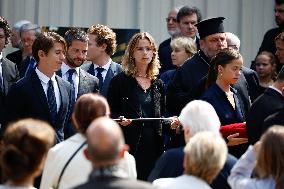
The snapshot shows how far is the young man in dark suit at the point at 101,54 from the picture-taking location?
29.0 feet

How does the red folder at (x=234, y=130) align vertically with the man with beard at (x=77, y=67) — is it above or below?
below

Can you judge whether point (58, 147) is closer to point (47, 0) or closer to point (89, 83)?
point (89, 83)

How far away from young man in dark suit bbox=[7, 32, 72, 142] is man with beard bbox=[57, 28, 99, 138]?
49cm

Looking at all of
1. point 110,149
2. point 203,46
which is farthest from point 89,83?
point 110,149

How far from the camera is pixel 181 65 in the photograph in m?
8.80

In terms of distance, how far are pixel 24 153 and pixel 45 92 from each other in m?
2.98

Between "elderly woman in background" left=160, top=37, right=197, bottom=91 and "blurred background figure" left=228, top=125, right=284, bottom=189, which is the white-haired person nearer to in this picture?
"blurred background figure" left=228, top=125, right=284, bottom=189

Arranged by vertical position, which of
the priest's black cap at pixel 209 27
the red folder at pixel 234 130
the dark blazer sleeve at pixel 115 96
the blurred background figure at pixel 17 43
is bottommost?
the red folder at pixel 234 130

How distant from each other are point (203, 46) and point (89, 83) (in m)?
1.25

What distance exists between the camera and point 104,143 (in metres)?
4.14

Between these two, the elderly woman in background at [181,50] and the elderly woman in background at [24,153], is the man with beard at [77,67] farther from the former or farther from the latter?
the elderly woman in background at [24,153]

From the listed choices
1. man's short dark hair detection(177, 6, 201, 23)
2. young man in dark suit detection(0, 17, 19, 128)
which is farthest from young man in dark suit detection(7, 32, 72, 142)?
man's short dark hair detection(177, 6, 201, 23)

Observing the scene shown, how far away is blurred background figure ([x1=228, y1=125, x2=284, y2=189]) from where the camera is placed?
16.3 feet

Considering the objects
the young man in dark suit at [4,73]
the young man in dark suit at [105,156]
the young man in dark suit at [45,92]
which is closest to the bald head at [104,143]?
the young man in dark suit at [105,156]
